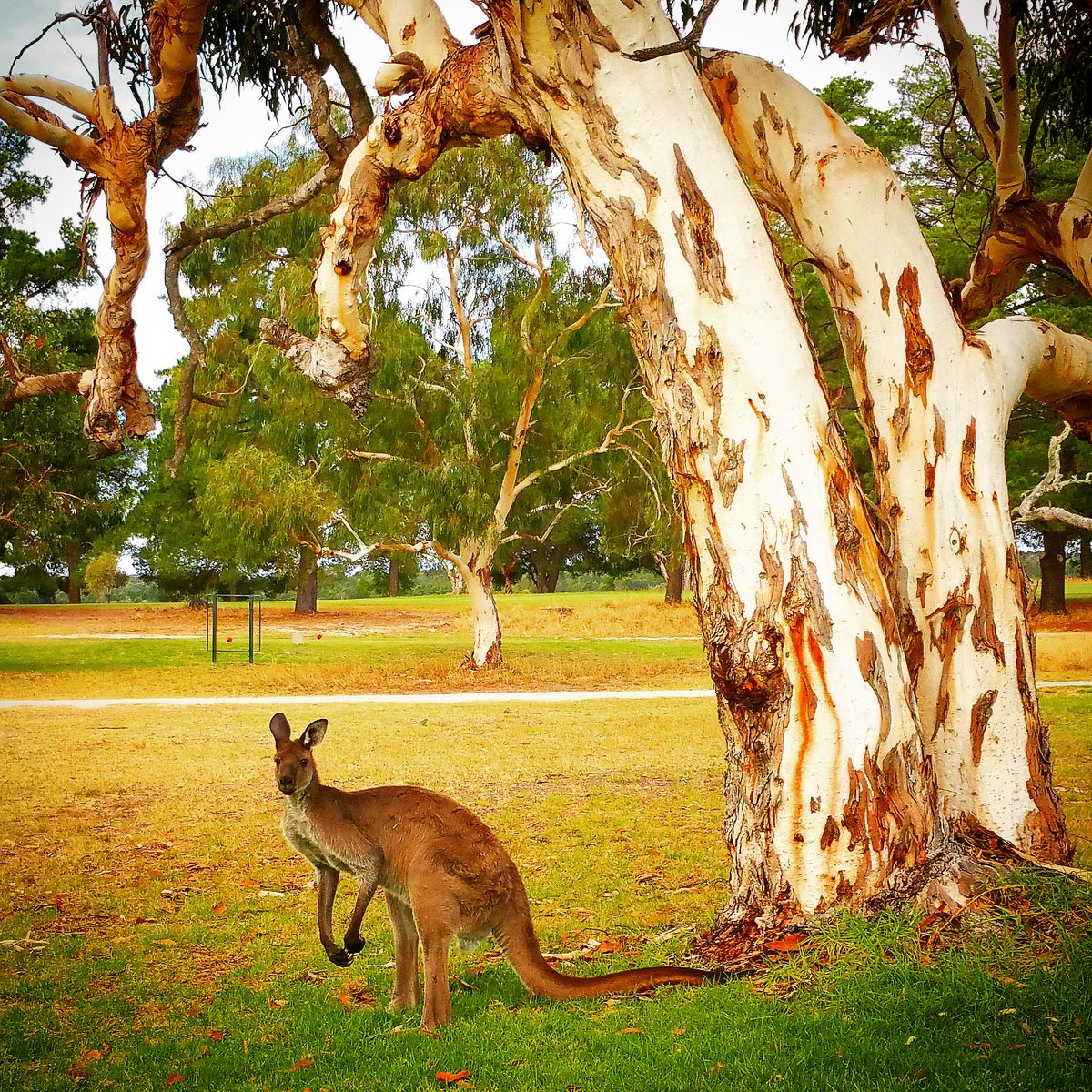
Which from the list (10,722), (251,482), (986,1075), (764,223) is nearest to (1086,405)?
(764,223)

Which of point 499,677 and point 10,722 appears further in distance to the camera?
point 499,677

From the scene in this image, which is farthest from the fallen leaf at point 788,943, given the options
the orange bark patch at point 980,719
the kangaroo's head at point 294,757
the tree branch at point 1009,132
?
the tree branch at point 1009,132

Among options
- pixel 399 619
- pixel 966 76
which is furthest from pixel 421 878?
pixel 399 619

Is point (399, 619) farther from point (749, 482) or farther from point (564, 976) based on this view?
point (564, 976)

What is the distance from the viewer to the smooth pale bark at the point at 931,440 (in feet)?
16.1

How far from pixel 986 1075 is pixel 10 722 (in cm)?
1306

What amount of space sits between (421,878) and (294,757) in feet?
2.52

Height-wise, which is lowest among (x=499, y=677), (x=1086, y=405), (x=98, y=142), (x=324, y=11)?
(x=499, y=677)

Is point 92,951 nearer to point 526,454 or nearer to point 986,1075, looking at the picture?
point 986,1075

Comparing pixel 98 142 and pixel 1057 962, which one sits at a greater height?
pixel 98 142

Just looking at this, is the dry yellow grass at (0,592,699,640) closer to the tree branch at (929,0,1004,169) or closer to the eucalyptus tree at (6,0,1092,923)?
the tree branch at (929,0,1004,169)

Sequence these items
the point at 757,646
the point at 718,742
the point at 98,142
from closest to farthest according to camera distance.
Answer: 1. the point at 757,646
2. the point at 98,142
3. the point at 718,742

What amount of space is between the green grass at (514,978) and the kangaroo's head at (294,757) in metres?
0.92

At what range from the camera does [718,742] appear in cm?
1223
